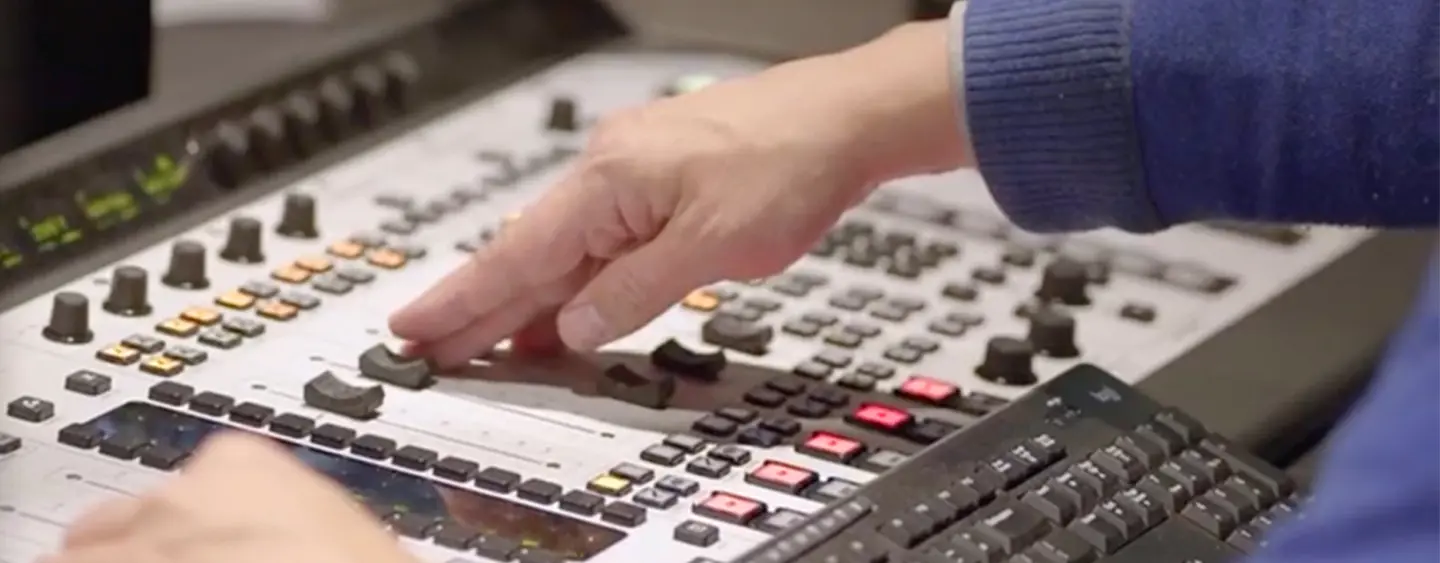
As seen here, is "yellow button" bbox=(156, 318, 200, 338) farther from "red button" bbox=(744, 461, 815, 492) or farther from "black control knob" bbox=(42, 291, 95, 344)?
"red button" bbox=(744, 461, 815, 492)

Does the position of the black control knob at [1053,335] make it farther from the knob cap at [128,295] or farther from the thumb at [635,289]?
the knob cap at [128,295]

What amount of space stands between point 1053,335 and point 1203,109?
15cm

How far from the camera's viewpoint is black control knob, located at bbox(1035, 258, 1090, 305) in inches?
42.2

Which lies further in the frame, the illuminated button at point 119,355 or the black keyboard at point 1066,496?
the illuminated button at point 119,355

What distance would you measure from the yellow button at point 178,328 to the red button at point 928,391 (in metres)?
0.25

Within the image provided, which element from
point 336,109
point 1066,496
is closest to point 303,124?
point 336,109

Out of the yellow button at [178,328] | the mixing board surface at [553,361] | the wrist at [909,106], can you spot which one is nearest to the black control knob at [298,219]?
the mixing board surface at [553,361]

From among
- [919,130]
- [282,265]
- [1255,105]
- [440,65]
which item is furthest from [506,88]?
[1255,105]

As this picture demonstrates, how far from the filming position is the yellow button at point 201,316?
3.13 ft

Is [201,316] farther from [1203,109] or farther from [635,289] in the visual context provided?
[1203,109]

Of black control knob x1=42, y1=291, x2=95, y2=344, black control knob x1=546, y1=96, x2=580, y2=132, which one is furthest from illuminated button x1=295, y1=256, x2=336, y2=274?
black control knob x1=546, y1=96, x2=580, y2=132

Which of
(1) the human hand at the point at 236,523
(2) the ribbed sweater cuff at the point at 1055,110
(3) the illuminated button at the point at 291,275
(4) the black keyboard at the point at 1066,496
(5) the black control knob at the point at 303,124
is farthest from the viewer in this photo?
(5) the black control knob at the point at 303,124

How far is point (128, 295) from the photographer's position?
0.96 meters

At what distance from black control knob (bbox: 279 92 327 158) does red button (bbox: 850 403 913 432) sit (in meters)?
0.33
